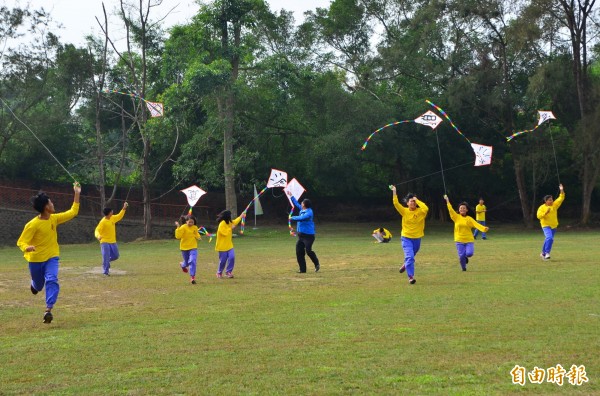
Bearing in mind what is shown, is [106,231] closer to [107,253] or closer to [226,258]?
[107,253]

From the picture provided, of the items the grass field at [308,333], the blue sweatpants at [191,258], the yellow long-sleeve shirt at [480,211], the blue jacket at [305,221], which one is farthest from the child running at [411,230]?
the yellow long-sleeve shirt at [480,211]

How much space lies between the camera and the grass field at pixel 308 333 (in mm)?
6438

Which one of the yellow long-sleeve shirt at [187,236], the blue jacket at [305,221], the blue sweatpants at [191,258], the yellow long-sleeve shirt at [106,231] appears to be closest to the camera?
the blue sweatpants at [191,258]

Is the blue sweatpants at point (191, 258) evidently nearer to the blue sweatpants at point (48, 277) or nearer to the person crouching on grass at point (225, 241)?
the person crouching on grass at point (225, 241)

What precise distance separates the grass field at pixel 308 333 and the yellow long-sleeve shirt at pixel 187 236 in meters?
0.81

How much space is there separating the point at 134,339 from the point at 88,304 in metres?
3.86

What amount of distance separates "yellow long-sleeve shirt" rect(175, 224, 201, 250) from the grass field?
2.67ft

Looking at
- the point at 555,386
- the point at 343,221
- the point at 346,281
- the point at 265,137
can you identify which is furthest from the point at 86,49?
the point at 555,386

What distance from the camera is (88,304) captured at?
12109 mm

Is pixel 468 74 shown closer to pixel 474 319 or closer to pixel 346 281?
pixel 346 281

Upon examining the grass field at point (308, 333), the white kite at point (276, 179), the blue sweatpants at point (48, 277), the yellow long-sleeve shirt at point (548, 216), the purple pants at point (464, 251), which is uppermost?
the white kite at point (276, 179)

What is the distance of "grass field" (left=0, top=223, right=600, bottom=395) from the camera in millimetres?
6438

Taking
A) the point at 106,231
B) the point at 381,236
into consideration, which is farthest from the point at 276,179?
the point at 106,231

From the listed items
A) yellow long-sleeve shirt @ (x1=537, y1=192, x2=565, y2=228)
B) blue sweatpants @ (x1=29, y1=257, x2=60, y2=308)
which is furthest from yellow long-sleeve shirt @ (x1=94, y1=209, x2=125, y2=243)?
yellow long-sleeve shirt @ (x1=537, y1=192, x2=565, y2=228)
